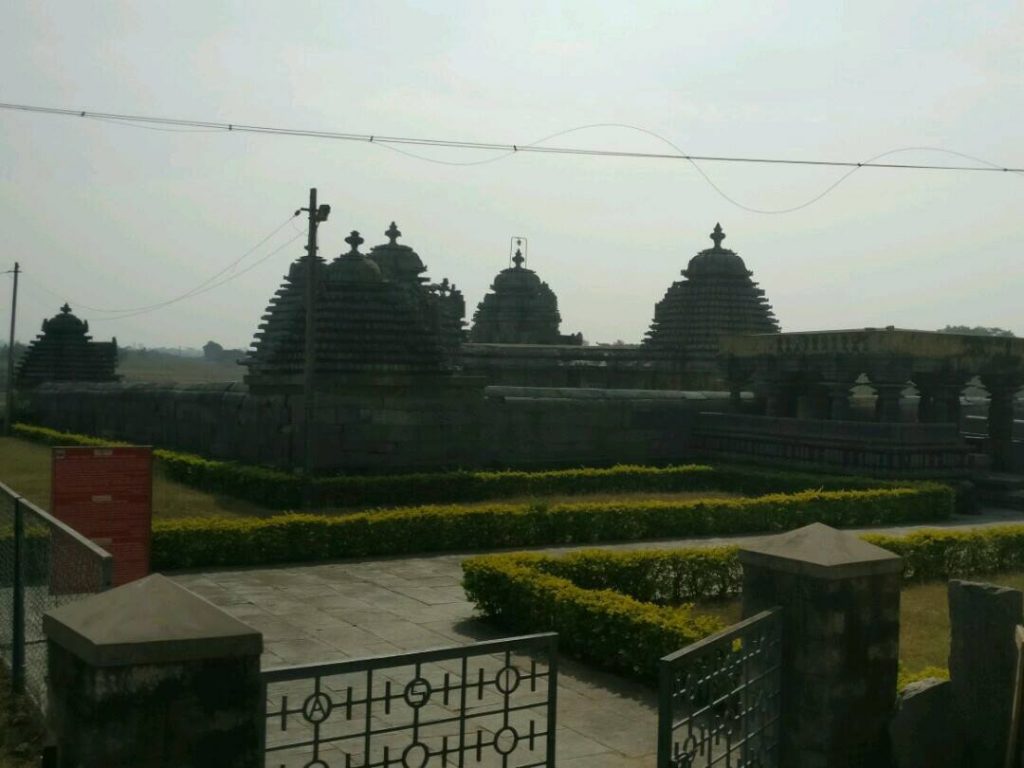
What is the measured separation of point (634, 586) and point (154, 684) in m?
7.59

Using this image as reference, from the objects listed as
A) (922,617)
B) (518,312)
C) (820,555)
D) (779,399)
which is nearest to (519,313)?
(518,312)

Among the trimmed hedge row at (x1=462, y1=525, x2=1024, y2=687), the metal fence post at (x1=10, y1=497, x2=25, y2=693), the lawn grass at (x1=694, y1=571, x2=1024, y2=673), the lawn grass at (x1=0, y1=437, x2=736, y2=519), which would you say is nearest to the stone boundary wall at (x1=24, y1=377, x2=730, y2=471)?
the lawn grass at (x1=0, y1=437, x2=736, y2=519)

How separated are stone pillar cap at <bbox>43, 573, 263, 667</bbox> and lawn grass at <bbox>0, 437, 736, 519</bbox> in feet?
35.4

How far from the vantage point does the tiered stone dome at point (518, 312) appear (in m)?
45.7

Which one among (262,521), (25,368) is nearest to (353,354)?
(262,521)

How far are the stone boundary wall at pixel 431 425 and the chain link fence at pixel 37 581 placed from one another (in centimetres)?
1149

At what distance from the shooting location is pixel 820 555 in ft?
20.4

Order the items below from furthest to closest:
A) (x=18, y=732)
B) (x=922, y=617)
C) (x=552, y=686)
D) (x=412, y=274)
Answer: (x=412, y=274) < (x=922, y=617) < (x=18, y=732) < (x=552, y=686)

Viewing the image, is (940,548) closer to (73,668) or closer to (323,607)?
(323,607)

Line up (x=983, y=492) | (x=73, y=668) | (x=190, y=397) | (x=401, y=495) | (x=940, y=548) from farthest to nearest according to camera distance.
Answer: (x=190, y=397), (x=983, y=492), (x=401, y=495), (x=940, y=548), (x=73, y=668)

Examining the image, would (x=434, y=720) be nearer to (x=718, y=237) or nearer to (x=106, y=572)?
(x=106, y=572)

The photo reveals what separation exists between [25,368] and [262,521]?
99.6 feet

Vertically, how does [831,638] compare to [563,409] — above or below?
below

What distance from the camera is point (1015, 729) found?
594cm
